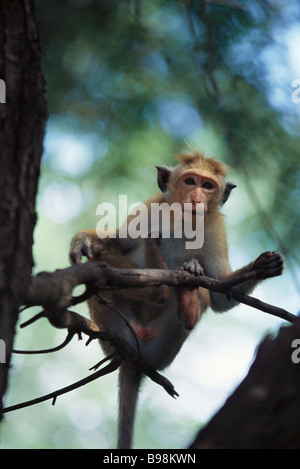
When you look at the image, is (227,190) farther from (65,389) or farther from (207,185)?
(65,389)

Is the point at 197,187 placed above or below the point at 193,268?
above

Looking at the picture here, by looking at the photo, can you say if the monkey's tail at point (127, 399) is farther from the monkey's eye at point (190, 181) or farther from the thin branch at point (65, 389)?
the monkey's eye at point (190, 181)

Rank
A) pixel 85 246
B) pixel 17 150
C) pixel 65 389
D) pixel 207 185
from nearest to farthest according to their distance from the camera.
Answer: pixel 17 150 < pixel 65 389 < pixel 85 246 < pixel 207 185

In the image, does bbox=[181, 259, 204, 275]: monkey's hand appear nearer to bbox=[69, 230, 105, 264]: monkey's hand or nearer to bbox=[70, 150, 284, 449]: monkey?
bbox=[70, 150, 284, 449]: monkey

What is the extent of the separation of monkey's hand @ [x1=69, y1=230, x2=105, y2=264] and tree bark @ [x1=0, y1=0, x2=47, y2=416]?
4.50ft

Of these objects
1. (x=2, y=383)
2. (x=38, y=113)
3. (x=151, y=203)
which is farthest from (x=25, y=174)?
(x=151, y=203)

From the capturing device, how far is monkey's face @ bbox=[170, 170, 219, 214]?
4125 millimetres

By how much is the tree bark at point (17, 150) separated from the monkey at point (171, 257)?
4.97 ft

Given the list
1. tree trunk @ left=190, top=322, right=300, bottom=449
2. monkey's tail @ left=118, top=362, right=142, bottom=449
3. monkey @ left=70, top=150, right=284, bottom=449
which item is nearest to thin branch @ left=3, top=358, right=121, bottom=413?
monkey @ left=70, top=150, right=284, bottom=449

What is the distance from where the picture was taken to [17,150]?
205 centimetres

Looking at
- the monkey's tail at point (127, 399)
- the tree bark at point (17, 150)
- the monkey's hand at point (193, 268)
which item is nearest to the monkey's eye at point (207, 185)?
the monkey's hand at point (193, 268)

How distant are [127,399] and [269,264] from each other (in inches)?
58.9

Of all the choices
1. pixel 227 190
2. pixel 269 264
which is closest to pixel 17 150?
pixel 269 264

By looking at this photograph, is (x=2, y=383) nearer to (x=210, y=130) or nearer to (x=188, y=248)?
(x=188, y=248)
